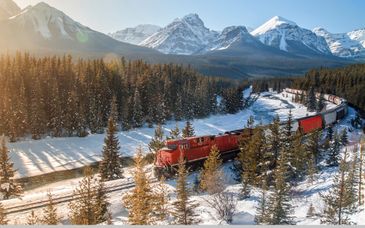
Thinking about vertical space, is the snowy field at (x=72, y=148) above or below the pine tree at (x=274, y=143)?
below

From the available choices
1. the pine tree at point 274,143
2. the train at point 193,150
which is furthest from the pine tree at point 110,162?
the pine tree at point 274,143

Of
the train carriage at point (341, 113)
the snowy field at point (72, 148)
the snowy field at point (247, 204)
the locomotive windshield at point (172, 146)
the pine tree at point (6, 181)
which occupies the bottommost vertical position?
the snowy field at point (72, 148)

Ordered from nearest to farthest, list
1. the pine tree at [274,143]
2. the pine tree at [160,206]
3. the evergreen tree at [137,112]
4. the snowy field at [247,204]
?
the pine tree at [160,206], the snowy field at [247,204], the pine tree at [274,143], the evergreen tree at [137,112]

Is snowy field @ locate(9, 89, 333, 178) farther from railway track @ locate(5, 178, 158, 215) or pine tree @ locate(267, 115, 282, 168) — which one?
pine tree @ locate(267, 115, 282, 168)

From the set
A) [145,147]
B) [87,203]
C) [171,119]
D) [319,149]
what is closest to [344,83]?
[171,119]

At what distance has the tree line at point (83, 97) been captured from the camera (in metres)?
84.6

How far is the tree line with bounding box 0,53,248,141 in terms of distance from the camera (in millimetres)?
84562

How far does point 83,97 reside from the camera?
94812 millimetres

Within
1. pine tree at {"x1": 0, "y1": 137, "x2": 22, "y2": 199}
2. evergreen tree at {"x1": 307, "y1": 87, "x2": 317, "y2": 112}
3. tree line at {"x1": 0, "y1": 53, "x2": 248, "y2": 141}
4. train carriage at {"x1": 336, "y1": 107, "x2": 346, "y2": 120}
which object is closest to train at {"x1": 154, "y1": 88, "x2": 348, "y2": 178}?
pine tree at {"x1": 0, "y1": 137, "x2": 22, "y2": 199}

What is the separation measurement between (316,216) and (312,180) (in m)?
11.8

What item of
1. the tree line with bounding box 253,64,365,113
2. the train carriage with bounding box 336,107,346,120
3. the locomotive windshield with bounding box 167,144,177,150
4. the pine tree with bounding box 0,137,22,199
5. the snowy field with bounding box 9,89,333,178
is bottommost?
the snowy field with bounding box 9,89,333,178

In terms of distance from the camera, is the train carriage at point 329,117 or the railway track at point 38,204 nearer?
the railway track at point 38,204

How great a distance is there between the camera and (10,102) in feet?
273

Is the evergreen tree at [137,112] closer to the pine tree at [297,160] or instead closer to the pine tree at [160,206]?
the pine tree at [297,160]
